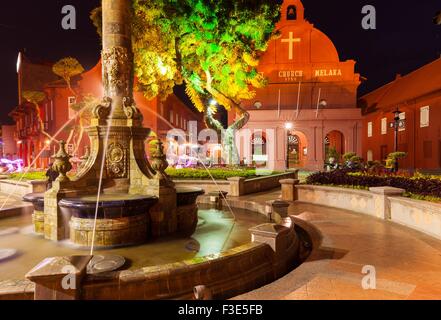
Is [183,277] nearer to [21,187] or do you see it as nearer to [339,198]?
[339,198]

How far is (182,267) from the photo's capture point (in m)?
4.84

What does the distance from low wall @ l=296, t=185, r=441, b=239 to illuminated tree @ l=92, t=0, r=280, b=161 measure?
11076mm

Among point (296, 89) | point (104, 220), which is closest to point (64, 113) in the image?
point (296, 89)

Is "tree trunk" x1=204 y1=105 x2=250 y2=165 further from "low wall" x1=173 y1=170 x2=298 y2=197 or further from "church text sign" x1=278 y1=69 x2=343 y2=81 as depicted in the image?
"church text sign" x1=278 y1=69 x2=343 y2=81

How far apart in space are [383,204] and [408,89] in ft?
99.1

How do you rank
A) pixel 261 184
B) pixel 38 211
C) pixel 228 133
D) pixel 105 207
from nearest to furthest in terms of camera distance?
pixel 105 207 < pixel 38 211 < pixel 261 184 < pixel 228 133

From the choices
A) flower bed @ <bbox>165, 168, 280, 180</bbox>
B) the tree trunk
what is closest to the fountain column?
flower bed @ <bbox>165, 168, 280, 180</bbox>

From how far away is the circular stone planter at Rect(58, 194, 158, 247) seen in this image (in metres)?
7.20

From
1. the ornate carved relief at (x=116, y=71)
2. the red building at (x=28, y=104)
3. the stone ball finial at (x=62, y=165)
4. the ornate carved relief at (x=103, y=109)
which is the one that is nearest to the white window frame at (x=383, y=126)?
the ornate carved relief at (x=116, y=71)

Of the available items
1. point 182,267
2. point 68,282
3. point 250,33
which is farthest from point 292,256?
point 250,33

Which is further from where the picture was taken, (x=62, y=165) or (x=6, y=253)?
(x=62, y=165)

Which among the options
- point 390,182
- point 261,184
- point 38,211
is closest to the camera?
point 38,211

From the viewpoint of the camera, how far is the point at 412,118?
32688 mm

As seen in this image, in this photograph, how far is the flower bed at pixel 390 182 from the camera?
31.4 ft
